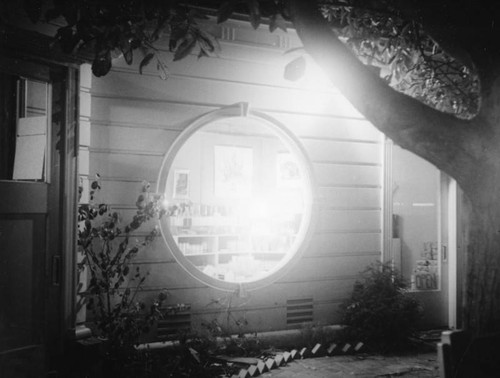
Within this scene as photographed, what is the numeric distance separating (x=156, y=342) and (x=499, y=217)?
206 inches

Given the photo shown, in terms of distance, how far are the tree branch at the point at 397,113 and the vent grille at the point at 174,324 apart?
466 cm

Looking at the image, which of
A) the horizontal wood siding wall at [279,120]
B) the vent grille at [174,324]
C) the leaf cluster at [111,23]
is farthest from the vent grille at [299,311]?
the leaf cluster at [111,23]

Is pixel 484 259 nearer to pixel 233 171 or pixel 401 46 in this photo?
pixel 401 46

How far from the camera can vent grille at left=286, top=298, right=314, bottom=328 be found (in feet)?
28.8

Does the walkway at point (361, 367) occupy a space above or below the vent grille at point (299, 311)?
below

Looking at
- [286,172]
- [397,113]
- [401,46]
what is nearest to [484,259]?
[397,113]

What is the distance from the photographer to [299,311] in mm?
8859

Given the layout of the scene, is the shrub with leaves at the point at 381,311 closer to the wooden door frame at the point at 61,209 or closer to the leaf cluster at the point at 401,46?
the leaf cluster at the point at 401,46

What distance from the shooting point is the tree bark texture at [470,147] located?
13.7 feet

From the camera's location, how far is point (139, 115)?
7.83 m

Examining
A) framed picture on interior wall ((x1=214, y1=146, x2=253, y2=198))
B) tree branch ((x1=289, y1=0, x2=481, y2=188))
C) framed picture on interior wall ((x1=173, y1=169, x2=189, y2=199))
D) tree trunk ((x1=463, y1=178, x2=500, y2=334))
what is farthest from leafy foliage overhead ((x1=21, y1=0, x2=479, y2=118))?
framed picture on interior wall ((x1=214, y1=146, x2=253, y2=198))

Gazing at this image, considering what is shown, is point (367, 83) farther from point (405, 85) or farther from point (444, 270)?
point (444, 270)

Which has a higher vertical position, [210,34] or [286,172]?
[210,34]

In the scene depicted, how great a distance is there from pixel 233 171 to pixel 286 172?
50.7 inches
